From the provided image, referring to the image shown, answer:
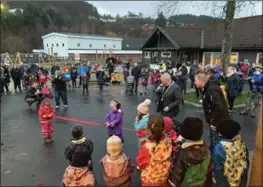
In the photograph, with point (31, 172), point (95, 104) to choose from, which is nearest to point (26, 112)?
point (95, 104)

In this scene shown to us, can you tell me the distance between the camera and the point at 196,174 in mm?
3258

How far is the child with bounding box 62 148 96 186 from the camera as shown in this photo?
377 cm

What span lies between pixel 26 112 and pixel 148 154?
8.19 m

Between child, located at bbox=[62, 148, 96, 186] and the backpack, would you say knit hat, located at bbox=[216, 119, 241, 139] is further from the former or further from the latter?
child, located at bbox=[62, 148, 96, 186]

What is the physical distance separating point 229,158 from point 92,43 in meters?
62.8

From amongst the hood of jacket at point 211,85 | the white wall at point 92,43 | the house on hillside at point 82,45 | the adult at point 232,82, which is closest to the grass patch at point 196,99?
the adult at point 232,82

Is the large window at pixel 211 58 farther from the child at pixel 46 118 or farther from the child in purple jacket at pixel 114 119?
the child at pixel 46 118

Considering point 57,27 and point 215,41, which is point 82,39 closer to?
point 57,27

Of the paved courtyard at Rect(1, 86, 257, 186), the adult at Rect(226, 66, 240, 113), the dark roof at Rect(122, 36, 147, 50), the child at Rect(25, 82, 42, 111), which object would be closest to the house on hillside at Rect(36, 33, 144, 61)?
the dark roof at Rect(122, 36, 147, 50)

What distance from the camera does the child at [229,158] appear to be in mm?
3568

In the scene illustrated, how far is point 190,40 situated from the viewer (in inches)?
1171

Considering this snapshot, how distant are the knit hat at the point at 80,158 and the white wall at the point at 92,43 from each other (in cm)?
5839

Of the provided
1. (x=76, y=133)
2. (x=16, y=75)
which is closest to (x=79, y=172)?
(x=76, y=133)

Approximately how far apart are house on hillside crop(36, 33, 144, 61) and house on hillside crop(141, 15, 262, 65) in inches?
1006
